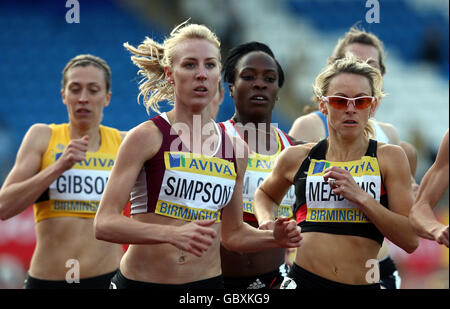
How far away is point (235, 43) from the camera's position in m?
12.0

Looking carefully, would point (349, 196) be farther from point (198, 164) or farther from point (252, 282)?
point (252, 282)

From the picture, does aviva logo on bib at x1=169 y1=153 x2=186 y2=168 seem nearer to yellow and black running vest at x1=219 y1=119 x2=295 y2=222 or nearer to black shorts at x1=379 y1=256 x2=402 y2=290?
yellow and black running vest at x1=219 y1=119 x2=295 y2=222

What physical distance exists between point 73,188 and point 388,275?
250 centimetres

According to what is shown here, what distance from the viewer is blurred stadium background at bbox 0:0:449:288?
12.0 meters

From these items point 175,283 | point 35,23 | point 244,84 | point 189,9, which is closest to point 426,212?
point 175,283

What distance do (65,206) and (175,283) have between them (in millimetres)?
1899

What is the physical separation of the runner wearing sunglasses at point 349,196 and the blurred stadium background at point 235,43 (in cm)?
761

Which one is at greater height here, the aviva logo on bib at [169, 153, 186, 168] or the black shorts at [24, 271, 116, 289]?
the aviva logo on bib at [169, 153, 186, 168]

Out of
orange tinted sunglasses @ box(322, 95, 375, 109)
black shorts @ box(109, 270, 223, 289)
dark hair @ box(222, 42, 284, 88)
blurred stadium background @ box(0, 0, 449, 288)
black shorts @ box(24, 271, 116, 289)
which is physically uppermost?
blurred stadium background @ box(0, 0, 449, 288)

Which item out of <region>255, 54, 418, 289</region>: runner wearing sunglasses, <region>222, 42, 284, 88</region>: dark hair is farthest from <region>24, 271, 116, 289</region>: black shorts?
<region>222, 42, 284, 88</region>: dark hair

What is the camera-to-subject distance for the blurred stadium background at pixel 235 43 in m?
12.0

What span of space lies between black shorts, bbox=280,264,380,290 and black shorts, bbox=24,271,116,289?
1.75m

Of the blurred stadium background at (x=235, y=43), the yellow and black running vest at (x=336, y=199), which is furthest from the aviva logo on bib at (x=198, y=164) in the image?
the blurred stadium background at (x=235, y=43)

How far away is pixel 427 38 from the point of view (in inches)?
489
